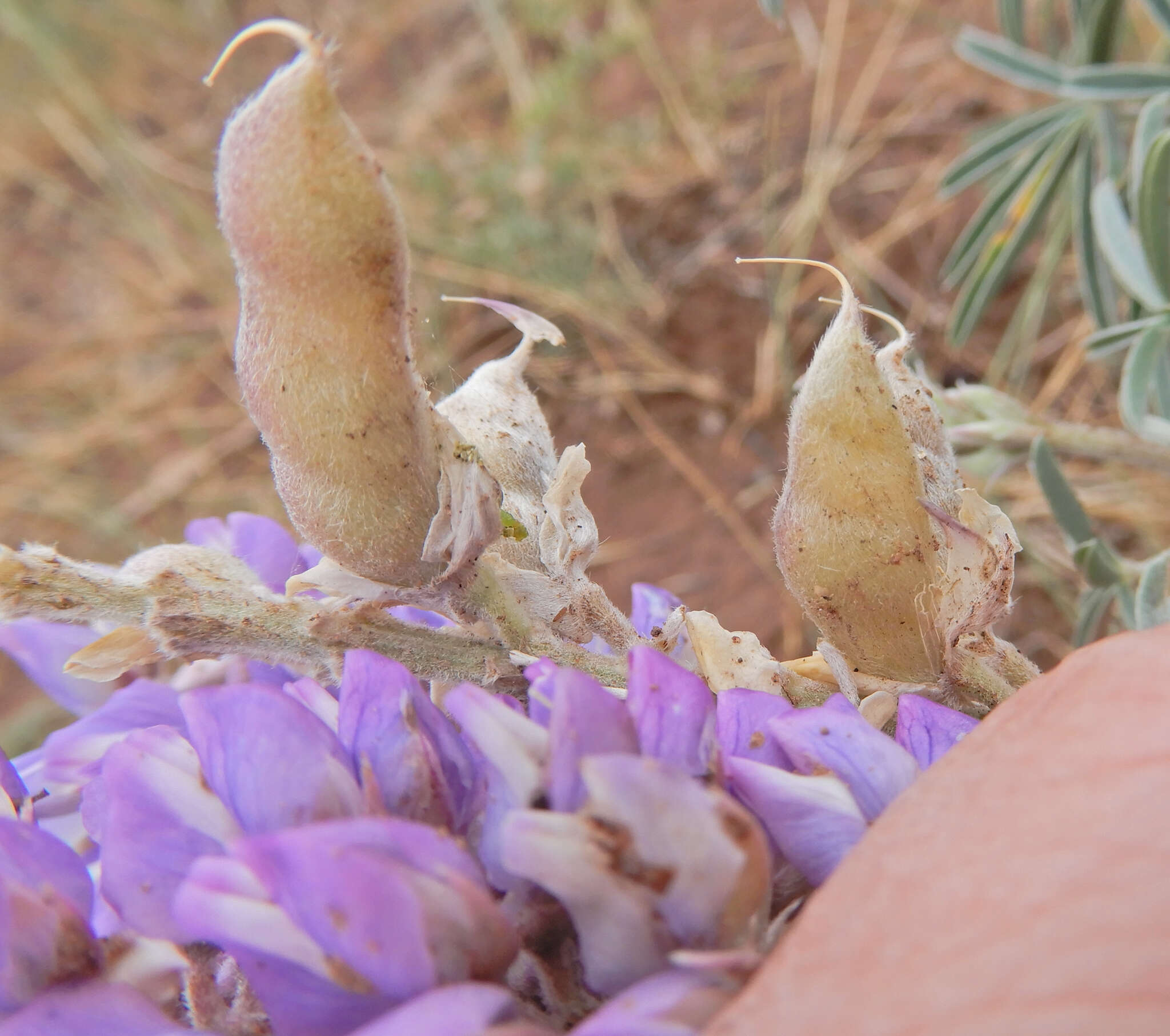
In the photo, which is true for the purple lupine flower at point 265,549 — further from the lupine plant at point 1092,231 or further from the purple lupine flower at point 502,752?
the lupine plant at point 1092,231

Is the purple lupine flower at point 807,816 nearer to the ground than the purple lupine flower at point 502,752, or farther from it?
nearer to the ground

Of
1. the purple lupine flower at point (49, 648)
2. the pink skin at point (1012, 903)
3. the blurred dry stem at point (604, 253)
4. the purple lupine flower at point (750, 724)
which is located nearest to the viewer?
the pink skin at point (1012, 903)

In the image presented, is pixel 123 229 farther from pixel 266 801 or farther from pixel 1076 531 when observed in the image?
pixel 266 801

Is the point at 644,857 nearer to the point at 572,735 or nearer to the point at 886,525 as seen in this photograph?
the point at 572,735

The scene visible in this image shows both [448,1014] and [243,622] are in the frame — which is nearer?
[448,1014]

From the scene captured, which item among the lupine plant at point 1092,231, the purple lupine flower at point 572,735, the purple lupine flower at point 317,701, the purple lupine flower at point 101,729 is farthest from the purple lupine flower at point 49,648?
the lupine plant at point 1092,231

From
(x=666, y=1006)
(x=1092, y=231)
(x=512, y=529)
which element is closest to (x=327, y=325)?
(x=512, y=529)
